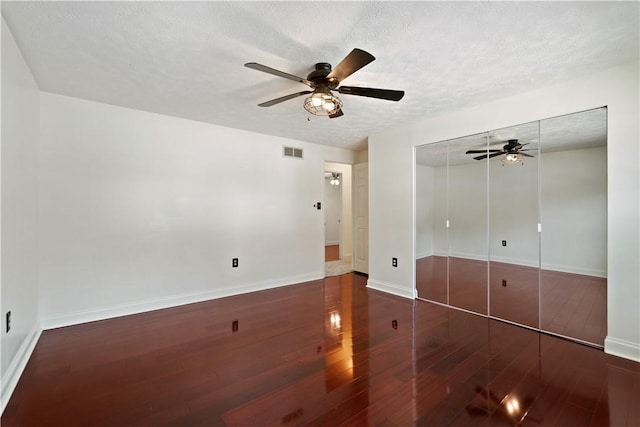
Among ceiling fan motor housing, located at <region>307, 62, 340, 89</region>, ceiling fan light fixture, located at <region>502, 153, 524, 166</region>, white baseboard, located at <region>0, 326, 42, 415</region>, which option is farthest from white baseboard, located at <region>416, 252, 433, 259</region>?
white baseboard, located at <region>0, 326, 42, 415</region>

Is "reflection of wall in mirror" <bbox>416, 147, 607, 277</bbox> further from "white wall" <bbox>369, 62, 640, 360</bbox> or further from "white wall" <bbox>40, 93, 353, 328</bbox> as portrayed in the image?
"white wall" <bbox>40, 93, 353, 328</bbox>

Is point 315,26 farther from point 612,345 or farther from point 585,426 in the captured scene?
point 612,345

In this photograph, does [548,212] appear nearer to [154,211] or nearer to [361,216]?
[361,216]

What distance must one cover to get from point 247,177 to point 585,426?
4.19 meters

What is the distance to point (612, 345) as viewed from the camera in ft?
7.80

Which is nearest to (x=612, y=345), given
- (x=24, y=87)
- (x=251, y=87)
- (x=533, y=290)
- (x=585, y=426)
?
(x=533, y=290)

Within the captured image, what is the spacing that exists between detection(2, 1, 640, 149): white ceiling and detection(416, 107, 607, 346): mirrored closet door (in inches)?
26.0

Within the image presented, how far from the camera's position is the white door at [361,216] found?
5.46 metres

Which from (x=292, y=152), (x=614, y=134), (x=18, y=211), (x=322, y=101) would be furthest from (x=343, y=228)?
(x=18, y=211)

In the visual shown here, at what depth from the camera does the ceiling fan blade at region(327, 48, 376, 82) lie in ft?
5.65

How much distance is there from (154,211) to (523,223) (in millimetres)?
4456

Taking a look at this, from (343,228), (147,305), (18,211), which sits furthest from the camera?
(343,228)

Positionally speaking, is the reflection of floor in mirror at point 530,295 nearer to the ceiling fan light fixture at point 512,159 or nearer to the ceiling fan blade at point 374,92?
the ceiling fan light fixture at point 512,159

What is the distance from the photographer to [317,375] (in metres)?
2.10
